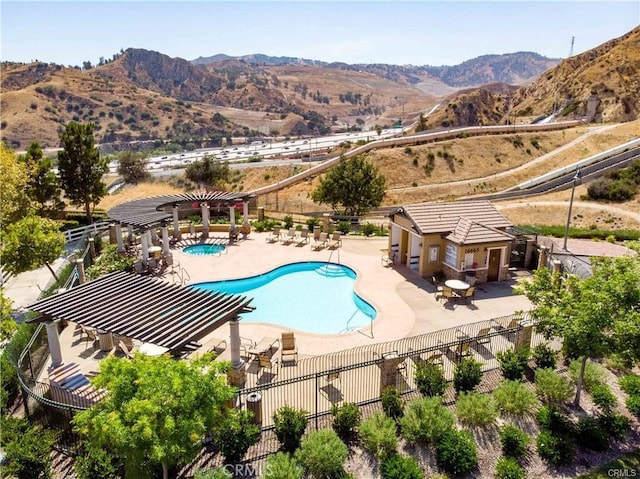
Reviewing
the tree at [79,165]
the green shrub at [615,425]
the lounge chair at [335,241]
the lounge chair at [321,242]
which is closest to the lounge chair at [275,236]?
the lounge chair at [321,242]

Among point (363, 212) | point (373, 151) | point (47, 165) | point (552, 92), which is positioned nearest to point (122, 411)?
point (47, 165)

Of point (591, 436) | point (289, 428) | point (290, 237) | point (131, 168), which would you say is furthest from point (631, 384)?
point (131, 168)

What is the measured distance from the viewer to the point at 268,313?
20891mm

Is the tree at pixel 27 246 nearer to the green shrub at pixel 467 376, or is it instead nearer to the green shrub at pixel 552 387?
the green shrub at pixel 467 376

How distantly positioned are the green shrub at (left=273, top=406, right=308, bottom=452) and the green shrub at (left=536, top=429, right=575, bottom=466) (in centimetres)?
624

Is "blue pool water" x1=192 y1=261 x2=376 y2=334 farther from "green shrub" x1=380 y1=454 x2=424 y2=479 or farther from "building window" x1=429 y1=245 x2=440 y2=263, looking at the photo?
"green shrub" x1=380 y1=454 x2=424 y2=479

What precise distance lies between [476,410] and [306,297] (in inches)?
469

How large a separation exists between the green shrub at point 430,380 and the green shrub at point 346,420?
237 cm

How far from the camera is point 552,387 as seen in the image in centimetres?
1348

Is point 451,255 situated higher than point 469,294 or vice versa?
point 451,255

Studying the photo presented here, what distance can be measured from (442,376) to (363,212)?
24875 mm

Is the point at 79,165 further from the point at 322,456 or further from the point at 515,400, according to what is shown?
the point at 515,400

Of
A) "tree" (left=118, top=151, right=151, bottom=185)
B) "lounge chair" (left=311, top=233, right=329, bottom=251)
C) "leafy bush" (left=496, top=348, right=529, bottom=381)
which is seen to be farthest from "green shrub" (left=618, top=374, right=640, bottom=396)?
"tree" (left=118, top=151, right=151, bottom=185)

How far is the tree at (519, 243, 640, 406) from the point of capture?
11.2 m
